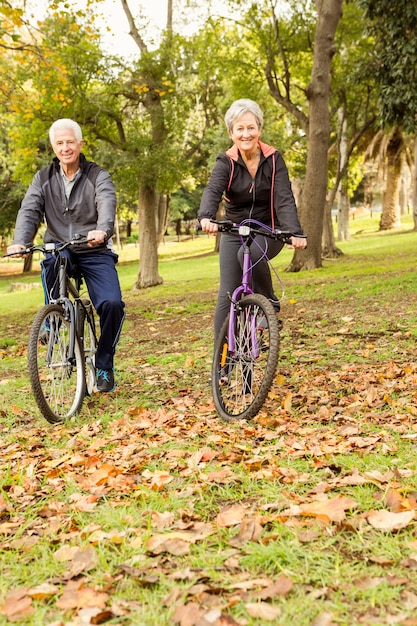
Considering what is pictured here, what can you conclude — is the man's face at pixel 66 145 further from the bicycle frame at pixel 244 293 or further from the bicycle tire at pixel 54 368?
the bicycle frame at pixel 244 293

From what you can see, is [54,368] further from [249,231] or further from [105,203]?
[249,231]

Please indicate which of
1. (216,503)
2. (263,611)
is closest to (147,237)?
(216,503)

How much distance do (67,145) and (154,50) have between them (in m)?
14.3

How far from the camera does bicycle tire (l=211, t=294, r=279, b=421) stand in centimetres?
480

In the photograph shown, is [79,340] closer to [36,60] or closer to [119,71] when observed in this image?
[36,60]

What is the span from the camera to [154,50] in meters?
18.4

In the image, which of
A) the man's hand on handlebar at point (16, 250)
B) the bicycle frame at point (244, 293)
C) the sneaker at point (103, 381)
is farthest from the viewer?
the sneaker at point (103, 381)

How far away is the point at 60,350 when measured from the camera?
5246mm

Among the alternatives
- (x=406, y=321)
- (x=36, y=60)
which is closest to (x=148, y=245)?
(x=36, y=60)

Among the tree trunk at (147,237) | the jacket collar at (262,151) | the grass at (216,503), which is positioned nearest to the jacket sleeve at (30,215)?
the grass at (216,503)

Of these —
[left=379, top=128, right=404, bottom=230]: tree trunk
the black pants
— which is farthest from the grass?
[left=379, top=128, right=404, bottom=230]: tree trunk

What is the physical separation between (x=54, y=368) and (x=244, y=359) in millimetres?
Answer: 1467

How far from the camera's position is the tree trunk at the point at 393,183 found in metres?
38.5

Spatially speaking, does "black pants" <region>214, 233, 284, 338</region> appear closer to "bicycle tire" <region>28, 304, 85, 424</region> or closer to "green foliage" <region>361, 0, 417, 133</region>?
"bicycle tire" <region>28, 304, 85, 424</region>
